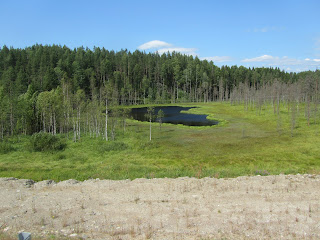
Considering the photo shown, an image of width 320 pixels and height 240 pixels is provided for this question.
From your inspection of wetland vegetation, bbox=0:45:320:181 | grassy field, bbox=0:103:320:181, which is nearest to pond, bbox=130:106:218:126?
wetland vegetation, bbox=0:45:320:181

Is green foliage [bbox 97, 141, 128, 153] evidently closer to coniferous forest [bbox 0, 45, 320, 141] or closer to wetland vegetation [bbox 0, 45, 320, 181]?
wetland vegetation [bbox 0, 45, 320, 181]

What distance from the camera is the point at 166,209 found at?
51.0 feet

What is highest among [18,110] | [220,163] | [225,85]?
[225,85]

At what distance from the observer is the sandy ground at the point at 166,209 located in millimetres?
12445

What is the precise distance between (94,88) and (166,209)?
232ft

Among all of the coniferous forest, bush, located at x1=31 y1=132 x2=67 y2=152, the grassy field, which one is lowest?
the grassy field

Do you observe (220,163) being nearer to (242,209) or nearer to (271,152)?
(271,152)

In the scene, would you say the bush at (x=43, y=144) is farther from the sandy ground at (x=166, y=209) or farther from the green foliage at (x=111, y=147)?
the sandy ground at (x=166, y=209)

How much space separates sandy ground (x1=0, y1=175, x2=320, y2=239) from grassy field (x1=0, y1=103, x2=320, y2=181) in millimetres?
5026

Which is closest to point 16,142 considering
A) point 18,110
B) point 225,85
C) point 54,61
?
point 18,110

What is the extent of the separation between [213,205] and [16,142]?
4511 centimetres

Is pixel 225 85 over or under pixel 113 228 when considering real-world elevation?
over

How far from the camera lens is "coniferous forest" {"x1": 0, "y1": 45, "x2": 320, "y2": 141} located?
5559 centimetres

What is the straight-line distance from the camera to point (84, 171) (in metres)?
29.4
